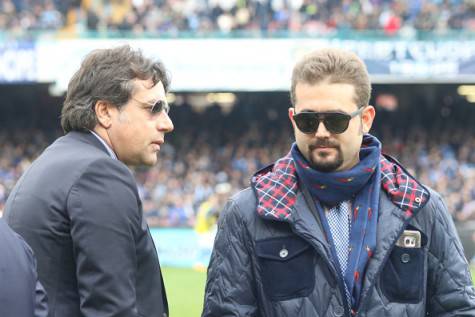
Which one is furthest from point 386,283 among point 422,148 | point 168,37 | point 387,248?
point 422,148

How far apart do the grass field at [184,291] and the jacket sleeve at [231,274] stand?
8.67 meters

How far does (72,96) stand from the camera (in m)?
3.43

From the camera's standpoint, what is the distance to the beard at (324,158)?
11.0 feet

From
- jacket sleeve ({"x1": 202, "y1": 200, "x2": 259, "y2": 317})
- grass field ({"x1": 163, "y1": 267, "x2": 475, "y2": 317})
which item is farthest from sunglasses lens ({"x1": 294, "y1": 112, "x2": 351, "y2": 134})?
grass field ({"x1": 163, "y1": 267, "x2": 475, "y2": 317})

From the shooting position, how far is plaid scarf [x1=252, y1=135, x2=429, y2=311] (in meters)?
3.30

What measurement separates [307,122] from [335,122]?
10 centimetres

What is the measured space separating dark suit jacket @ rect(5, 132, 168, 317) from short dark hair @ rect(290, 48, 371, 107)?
0.73 m

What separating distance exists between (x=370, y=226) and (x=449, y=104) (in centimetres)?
2422

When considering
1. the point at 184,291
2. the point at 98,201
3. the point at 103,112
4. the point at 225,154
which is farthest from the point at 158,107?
the point at 225,154

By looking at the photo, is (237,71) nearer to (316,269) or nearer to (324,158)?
(324,158)

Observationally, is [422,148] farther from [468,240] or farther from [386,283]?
[386,283]

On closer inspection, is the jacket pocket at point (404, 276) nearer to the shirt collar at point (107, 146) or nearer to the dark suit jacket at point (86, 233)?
the dark suit jacket at point (86, 233)

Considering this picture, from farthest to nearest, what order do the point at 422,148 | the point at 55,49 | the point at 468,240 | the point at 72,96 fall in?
the point at 422,148 → the point at 55,49 → the point at 468,240 → the point at 72,96

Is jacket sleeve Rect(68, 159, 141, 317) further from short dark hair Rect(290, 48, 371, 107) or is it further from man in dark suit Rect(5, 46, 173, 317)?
short dark hair Rect(290, 48, 371, 107)
